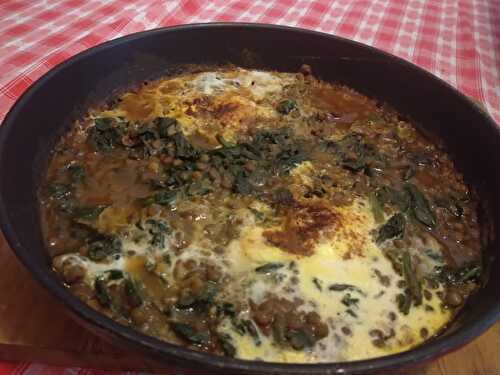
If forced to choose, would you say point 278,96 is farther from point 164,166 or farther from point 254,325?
point 254,325

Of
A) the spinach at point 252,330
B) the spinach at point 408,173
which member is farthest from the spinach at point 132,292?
the spinach at point 408,173

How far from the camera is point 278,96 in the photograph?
3625 millimetres

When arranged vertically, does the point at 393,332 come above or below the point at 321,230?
below

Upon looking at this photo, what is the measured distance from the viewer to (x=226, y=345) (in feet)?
6.92

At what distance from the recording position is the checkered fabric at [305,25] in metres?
4.48

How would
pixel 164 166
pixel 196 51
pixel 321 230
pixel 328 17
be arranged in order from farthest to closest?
pixel 328 17 → pixel 196 51 → pixel 164 166 → pixel 321 230

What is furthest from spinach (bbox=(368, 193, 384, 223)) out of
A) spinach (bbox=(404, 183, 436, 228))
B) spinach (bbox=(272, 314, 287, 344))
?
spinach (bbox=(272, 314, 287, 344))

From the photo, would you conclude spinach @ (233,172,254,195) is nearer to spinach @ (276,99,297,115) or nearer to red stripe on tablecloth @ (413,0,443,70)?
spinach @ (276,99,297,115)

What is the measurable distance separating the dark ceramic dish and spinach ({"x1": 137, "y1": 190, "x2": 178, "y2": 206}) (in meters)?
0.56

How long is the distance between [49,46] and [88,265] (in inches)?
114

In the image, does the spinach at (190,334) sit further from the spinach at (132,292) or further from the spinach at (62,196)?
the spinach at (62,196)

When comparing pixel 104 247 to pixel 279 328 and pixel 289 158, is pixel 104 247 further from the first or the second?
pixel 289 158

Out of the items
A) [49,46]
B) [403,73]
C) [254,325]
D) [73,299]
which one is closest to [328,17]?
[403,73]

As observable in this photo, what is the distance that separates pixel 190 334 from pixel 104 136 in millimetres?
1497
